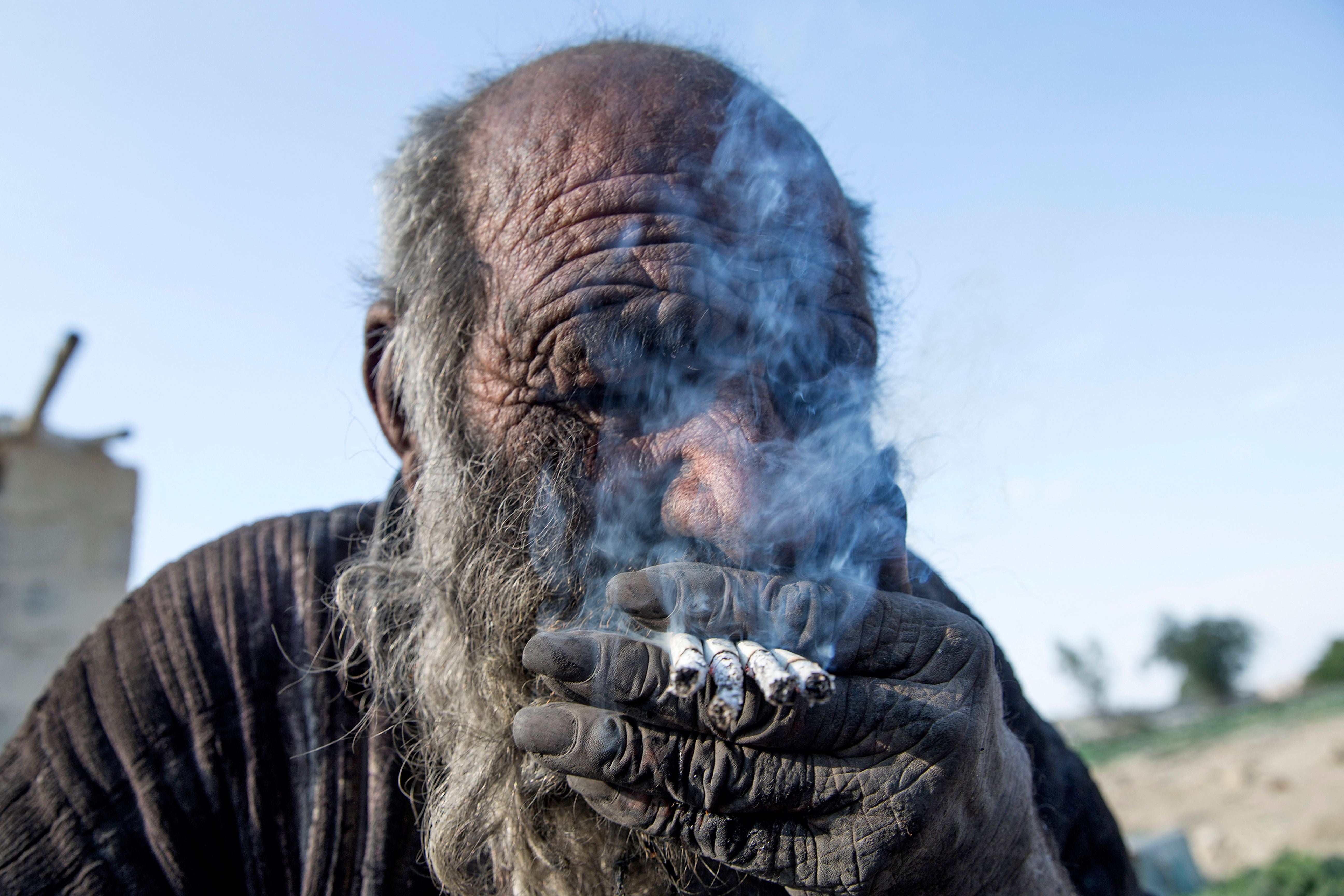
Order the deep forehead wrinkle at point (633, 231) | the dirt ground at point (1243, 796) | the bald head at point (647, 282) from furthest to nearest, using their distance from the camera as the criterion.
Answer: the dirt ground at point (1243, 796) → the deep forehead wrinkle at point (633, 231) → the bald head at point (647, 282)

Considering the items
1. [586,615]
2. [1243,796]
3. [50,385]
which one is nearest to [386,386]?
[586,615]

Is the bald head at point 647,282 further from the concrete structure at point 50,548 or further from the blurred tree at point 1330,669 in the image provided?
the blurred tree at point 1330,669

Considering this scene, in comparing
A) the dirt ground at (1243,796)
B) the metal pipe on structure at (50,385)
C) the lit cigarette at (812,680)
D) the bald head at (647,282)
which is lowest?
the dirt ground at (1243,796)

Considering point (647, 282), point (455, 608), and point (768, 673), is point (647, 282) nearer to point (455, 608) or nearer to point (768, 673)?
point (455, 608)

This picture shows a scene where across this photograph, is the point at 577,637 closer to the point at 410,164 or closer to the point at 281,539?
the point at 281,539

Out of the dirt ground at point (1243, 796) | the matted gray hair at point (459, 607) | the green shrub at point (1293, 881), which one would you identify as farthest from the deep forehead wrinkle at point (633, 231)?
the green shrub at point (1293, 881)

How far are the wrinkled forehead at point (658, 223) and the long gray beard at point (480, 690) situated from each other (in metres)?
0.37

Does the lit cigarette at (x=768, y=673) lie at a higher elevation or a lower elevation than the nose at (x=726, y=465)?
lower

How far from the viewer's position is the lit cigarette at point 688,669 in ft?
3.82

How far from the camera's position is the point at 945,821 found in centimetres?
135

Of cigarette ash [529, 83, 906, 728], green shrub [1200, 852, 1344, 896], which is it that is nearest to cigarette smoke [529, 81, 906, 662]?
cigarette ash [529, 83, 906, 728]

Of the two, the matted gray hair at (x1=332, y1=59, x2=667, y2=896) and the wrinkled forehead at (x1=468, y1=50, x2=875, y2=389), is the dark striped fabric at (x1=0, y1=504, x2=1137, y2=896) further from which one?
the wrinkled forehead at (x1=468, y1=50, x2=875, y2=389)

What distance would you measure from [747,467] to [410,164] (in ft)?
5.21

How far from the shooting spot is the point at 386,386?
2342 millimetres
